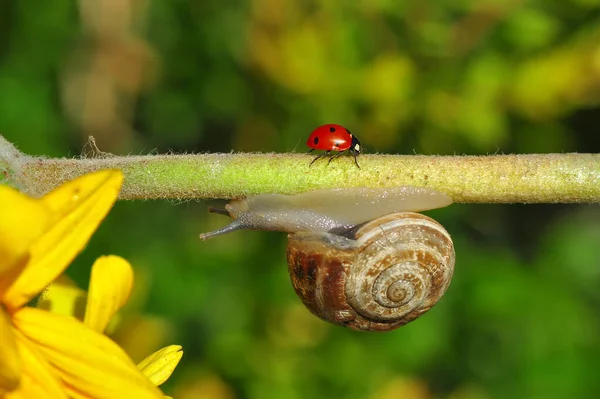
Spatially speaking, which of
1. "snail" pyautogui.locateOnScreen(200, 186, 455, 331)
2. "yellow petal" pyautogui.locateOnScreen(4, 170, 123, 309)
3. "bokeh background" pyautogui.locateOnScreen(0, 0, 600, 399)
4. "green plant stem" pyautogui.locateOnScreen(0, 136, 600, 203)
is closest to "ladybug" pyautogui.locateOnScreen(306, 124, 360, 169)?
"snail" pyautogui.locateOnScreen(200, 186, 455, 331)

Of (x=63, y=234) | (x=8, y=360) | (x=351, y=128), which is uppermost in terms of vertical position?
(x=351, y=128)

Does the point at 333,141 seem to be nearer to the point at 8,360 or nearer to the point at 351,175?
the point at 351,175

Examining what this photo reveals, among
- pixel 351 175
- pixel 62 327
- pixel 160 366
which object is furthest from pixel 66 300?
pixel 351 175

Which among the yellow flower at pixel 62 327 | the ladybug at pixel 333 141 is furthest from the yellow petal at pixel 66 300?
the ladybug at pixel 333 141

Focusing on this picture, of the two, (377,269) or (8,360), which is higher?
(377,269)

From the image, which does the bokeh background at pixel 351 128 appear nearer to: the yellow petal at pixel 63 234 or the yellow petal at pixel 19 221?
the yellow petal at pixel 63 234

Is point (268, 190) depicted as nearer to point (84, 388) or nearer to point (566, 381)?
point (84, 388)

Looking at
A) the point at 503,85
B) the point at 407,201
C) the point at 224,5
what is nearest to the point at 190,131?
the point at 224,5
